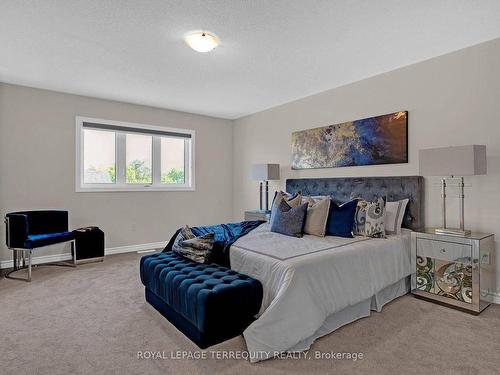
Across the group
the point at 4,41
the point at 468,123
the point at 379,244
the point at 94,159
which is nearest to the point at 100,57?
the point at 4,41

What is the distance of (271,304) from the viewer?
2092mm

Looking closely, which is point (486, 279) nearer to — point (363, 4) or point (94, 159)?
point (363, 4)

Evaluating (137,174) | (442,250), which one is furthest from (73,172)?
(442,250)

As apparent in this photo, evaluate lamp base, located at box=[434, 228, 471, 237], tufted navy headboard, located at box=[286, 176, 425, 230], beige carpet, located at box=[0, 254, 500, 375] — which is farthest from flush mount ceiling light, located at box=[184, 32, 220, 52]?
lamp base, located at box=[434, 228, 471, 237]

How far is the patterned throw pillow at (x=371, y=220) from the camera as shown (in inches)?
123

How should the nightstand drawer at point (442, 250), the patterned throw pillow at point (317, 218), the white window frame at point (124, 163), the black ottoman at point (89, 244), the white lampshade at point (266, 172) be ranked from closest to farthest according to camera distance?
the nightstand drawer at point (442, 250) → the patterned throw pillow at point (317, 218) → the black ottoman at point (89, 244) → the white window frame at point (124, 163) → the white lampshade at point (266, 172)

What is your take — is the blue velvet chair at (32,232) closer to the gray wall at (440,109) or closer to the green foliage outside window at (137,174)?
the green foliage outside window at (137,174)

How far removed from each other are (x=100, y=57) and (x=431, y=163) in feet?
11.7

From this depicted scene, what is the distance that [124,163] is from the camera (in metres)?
5.13

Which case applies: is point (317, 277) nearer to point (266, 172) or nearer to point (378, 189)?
point (378, 189)

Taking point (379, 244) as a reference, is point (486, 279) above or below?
below

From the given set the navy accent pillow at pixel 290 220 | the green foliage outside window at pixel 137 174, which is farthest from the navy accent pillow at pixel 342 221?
the green foliage outside window at pixel 137 174

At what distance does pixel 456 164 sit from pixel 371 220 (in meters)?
0.92

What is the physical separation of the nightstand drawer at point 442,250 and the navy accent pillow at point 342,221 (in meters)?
0.68
